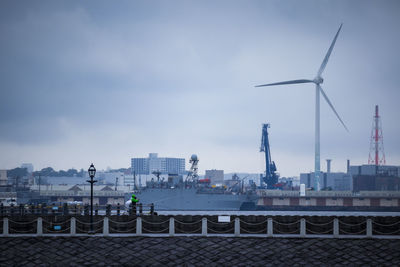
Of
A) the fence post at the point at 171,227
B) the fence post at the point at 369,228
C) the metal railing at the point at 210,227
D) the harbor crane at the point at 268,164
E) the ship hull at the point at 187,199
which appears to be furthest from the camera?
the harbor crane at the point at 268,164

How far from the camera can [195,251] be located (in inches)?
1286

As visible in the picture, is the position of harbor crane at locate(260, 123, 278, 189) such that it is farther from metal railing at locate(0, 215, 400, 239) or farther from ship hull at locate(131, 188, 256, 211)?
metal railing at locate(0, 215, 400, 239)

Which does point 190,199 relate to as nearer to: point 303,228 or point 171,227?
point 171,227

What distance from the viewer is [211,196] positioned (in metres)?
135

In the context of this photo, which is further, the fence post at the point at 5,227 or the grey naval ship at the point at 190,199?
the grey naval ship at the point at 190,199

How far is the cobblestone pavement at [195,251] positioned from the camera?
31.1m

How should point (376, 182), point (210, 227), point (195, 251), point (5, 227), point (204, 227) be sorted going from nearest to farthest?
point (195, 251)
point (204, 227)
point (5, 227)
point (210, 227)
point (376, 182)

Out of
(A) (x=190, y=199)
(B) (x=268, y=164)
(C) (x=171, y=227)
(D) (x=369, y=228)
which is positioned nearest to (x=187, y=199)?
(A) (x=190, y=199)

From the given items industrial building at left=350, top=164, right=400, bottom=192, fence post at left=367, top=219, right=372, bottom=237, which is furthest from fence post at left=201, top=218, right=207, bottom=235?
industrial building at left=350, top=164, right=400, bottom=192

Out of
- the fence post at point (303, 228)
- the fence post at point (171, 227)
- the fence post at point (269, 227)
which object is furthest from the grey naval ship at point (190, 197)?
the fence post at point (303, 228)

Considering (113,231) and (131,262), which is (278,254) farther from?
(113,231)

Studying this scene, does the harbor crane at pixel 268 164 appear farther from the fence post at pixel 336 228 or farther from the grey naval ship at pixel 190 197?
the fence post at pixel 336 228

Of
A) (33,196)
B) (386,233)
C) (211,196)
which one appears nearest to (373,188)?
(211,196)

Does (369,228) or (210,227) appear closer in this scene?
(369,228)
